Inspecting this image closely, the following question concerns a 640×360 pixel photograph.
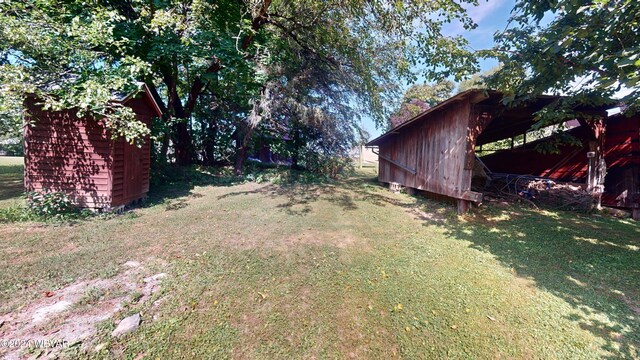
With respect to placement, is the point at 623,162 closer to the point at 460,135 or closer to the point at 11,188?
the point at 460,135

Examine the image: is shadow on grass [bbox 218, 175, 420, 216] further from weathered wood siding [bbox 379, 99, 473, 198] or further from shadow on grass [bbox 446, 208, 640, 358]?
shadow on grass [bbox 446, 208, 640, 358]

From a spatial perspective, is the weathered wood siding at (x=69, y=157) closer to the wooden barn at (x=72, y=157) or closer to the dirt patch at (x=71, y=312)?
the wooden barn at (x=72, y=157)

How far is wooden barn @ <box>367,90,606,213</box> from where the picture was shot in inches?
242

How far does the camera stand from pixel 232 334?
2.23 meters

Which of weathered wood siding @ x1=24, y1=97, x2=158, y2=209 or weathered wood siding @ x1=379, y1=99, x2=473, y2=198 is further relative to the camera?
weathered wood siding @ x1=379, y1=99, x2=473, y2=198

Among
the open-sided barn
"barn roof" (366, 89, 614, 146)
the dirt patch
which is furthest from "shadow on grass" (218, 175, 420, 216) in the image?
the dirt patch

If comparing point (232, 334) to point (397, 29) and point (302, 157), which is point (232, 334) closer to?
point (397, 29)

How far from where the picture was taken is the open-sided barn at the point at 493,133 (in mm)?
6195

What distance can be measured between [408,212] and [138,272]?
19.7 ft

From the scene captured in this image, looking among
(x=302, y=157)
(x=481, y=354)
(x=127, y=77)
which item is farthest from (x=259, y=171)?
(x=481, y=354)

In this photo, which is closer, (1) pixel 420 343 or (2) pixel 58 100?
(1) pixel 420 343

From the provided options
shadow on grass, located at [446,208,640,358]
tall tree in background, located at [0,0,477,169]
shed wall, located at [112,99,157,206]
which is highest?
tall tree in background, located at [0,0,477,169]

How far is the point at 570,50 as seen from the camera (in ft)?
13.9

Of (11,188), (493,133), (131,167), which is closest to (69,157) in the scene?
(131,167)
